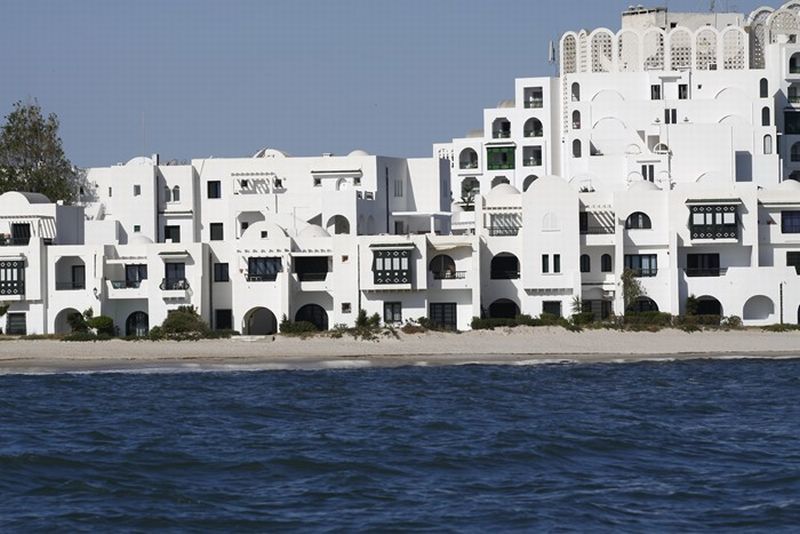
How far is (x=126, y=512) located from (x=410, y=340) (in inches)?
1620

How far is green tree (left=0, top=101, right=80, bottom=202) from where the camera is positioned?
331 ft

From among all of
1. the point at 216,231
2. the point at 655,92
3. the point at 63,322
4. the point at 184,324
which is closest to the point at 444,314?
the point at 184,324

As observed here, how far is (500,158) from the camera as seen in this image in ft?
371

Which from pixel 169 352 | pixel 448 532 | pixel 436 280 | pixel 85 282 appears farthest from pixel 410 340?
pixel 448 532

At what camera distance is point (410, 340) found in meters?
80.1

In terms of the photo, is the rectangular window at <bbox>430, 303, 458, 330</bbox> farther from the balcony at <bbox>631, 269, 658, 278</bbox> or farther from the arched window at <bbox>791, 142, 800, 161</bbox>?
the arched window at <bbox>791, 142, 800, 161</bbox>

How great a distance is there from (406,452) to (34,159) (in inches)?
2441

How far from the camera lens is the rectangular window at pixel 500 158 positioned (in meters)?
113

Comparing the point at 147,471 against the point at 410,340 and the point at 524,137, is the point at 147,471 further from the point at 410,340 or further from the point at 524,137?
the point at 524,137

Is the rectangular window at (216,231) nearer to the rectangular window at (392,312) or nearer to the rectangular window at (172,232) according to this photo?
the rectangular window at (172,232)

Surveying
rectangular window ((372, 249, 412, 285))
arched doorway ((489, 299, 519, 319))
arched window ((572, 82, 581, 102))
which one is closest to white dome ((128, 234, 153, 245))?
rectangular window ((372, 249, 412, 285))

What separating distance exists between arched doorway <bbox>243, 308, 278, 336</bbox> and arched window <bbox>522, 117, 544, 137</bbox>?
31635mm

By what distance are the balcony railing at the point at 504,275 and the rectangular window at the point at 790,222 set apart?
13.6 meters

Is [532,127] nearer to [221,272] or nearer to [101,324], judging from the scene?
[221,272]
